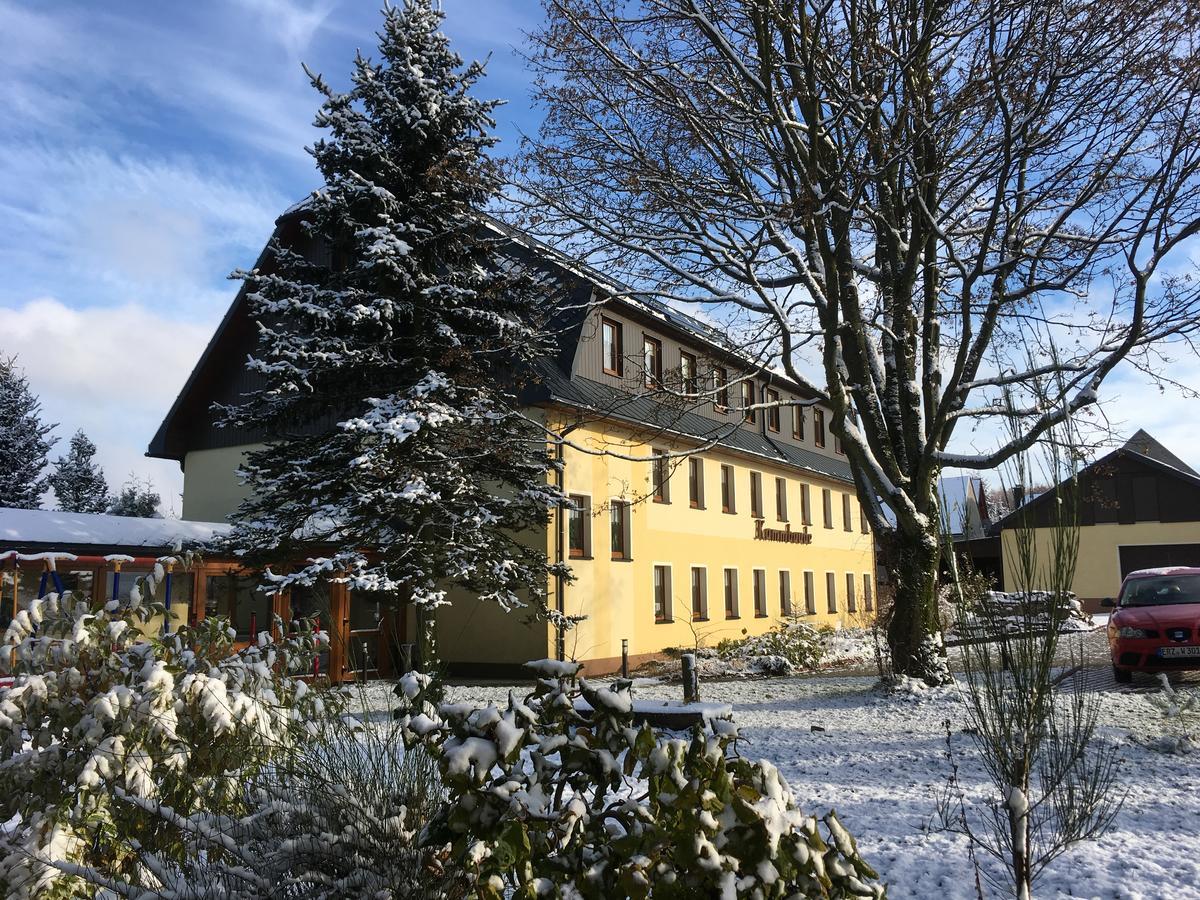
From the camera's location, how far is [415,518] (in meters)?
15.2

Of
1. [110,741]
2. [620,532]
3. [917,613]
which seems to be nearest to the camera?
[110,741]

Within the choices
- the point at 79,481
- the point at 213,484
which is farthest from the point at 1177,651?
the point at 79,481

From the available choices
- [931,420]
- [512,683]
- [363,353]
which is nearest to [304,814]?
[931,420]

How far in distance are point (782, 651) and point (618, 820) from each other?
17.8 metres

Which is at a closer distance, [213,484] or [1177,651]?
[1177,651]

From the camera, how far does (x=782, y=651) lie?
19.8m

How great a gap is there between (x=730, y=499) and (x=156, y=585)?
22.5 metres

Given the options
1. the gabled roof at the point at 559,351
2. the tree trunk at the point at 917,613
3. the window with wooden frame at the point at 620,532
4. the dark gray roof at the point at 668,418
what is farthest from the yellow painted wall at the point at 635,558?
the tree trunk at the point at 917,613

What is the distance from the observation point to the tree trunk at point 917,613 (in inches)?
477

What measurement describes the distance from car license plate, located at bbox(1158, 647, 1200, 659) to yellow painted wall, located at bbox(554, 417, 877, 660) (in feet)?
28.1

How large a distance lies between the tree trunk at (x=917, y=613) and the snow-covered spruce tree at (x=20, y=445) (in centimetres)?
3029

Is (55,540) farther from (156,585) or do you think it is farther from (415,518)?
(156,585)

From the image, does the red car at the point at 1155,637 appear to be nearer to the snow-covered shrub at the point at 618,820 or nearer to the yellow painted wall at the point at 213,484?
the snow-covered shrub at the point at 618,820

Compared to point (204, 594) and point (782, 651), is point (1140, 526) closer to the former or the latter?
point (782, 651)
